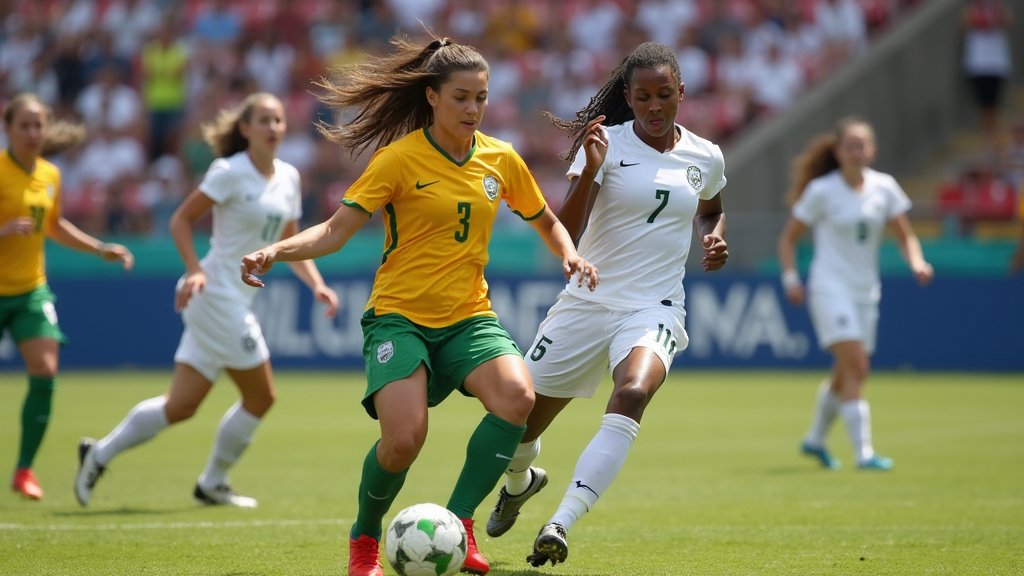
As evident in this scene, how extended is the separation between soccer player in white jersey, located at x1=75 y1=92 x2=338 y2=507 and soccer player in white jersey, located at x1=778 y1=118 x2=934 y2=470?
15.9ft

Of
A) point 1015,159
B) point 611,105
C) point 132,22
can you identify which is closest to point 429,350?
point 611,105

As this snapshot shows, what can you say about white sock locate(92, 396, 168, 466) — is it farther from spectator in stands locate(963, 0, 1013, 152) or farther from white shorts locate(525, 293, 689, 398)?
spectator in stands locate(963, 0, 1013, 152)

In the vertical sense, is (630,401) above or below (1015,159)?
above

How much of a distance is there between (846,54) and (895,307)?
589 cm

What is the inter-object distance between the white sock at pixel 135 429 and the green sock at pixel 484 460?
12.0 ft

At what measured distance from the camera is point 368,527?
6.43 meters

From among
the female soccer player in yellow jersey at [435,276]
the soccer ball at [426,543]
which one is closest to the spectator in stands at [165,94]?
the female soccer player in yellow jersey at [435,276]

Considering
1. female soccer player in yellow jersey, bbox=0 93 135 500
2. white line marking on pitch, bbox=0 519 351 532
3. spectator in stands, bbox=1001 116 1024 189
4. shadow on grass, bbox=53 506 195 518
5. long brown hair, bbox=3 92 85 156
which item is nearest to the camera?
white line marking on pitch, bbox=0 519 351 532

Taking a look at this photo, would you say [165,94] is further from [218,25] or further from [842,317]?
[842,317]

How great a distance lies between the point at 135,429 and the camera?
31.0 ft

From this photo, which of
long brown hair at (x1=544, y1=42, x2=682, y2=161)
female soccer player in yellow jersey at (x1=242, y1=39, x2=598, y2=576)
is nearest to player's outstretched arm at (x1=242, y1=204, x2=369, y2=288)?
female soccer player in yellow jersey at (x1=242, y1=39, x2=598, y2=576)

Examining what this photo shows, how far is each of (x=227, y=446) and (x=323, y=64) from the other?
662 inches

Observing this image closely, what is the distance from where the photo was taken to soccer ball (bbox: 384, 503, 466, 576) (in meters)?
6.05

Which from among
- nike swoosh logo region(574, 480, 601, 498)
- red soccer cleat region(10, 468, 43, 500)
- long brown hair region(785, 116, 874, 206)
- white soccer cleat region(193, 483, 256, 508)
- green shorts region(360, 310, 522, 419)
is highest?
long brown hair region(785, 116, 874, 206)
